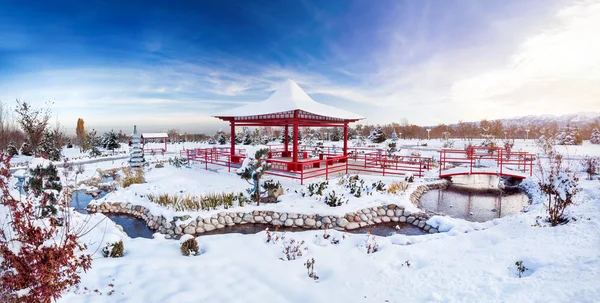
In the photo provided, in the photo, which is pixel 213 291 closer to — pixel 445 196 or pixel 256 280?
pixel 256 280

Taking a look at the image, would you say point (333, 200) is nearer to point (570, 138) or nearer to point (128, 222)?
point (128, 222)

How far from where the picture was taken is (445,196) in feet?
36.7

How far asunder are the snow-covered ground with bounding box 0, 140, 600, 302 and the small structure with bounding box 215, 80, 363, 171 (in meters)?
6.40

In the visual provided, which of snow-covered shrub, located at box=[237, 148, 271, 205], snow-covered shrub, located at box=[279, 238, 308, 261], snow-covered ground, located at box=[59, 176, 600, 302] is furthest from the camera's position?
snow-covered shrub, located at box=[237, 148, 271, 205]

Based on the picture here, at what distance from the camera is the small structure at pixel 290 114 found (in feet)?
40.0

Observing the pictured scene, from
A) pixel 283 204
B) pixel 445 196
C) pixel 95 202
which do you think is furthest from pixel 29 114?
pixel 445 196

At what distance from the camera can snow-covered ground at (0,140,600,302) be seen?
3.79m

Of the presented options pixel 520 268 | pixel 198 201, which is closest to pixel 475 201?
pixel 520 268

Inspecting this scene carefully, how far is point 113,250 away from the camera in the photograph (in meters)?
5.13

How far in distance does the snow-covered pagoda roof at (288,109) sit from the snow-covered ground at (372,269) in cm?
673

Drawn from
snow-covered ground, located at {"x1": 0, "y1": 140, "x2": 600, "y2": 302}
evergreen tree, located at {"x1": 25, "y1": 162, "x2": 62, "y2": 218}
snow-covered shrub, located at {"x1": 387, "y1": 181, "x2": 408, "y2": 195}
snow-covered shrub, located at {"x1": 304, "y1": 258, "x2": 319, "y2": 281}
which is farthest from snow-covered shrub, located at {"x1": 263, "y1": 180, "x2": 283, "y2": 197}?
evergreen tree, located at {"x1": 25, "y1": 162, "x2": 62, "y2": 218}

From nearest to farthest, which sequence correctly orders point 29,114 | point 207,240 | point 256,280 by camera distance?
point 256,280
point 207,240
point 29,114

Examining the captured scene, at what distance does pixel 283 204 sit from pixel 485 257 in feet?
17.0

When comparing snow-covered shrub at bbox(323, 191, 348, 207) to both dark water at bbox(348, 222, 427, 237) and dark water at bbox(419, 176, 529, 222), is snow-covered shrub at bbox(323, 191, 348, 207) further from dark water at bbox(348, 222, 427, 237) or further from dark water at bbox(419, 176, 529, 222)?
dark water at bbox(419, 176, 529, 222)
